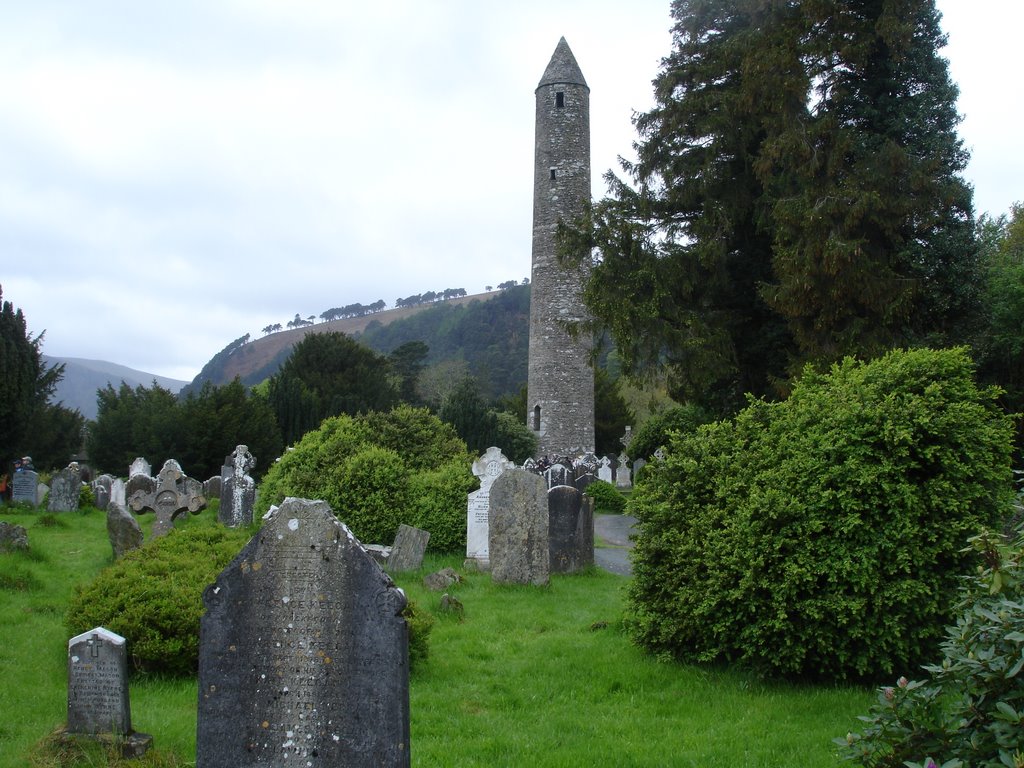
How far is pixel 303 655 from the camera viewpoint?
3959 mm

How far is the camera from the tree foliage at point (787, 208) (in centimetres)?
1623

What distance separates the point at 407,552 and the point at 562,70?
83.6 ft

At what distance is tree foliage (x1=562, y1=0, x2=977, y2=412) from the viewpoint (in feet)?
53.3

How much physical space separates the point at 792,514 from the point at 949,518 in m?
1.06

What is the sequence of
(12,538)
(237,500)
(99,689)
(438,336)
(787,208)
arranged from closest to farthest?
1. (99,689)
2. (12,538)
3. (787,208)
4. (237,500)
5. (438,336)

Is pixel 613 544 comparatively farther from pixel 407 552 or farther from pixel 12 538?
pixel 12 538

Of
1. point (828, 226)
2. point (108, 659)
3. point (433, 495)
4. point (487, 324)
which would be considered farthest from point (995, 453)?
point (487, 324)

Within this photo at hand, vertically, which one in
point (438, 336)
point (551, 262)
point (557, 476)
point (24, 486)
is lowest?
point (24, 486)

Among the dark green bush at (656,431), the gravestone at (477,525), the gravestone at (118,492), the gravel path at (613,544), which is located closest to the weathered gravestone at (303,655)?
the gravel path at (613,544)

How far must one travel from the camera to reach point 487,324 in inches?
3693

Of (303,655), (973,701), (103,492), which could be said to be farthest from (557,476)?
(973,701)

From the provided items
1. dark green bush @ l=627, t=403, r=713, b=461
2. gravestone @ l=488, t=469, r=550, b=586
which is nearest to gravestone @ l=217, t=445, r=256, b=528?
gravestone @ l=488, t=469, r=550, b=586

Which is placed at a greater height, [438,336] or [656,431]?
[438,336]

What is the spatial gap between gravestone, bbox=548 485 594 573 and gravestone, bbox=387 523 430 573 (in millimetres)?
1796
